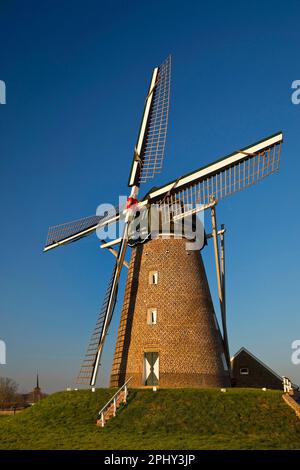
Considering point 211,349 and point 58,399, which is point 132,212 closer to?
point 211,349

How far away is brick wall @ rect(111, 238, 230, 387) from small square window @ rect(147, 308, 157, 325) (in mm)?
182

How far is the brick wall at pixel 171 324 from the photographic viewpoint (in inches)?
949

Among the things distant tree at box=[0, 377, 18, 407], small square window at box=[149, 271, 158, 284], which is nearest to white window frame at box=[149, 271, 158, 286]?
small square window at box=[149, 271, 158, 284]

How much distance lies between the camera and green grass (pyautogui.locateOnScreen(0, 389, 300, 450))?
17.2 metres

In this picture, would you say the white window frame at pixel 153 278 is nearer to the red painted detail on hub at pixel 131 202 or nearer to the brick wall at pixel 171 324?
the brick wall at pixel 171 324

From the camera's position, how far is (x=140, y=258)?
1062 inches

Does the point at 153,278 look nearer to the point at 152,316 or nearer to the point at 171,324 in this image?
the point at 152,316

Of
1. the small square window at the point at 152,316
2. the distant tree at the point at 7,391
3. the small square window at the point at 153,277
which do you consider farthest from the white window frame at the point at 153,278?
the distant tree at the point at 7,391

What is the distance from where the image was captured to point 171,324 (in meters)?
24.6

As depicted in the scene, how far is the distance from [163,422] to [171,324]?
576 cm

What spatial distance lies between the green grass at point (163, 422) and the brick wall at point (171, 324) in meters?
1.80

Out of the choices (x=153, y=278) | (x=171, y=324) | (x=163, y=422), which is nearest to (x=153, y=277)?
(x=153, y=278)
